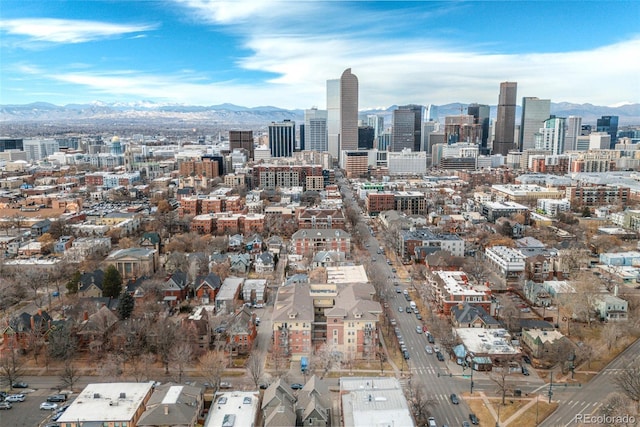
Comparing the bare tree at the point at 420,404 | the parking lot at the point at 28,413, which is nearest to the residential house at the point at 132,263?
the parking lot at the point at 28,413

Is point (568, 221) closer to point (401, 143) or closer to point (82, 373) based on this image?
point (82, 373)

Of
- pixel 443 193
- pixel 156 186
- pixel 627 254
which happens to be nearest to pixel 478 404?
pixel 627 254

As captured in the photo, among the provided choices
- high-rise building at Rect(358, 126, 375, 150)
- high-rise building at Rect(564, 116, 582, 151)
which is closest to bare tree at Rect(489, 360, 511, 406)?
high-rise building at Rect(358, 126, 375, 150)

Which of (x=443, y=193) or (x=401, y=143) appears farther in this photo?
(x=401, y=143)

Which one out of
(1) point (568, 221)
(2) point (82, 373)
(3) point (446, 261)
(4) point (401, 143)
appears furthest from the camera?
(4) point (401, 143)

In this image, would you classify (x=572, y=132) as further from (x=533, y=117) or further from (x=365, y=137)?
(x=365, y=137)
